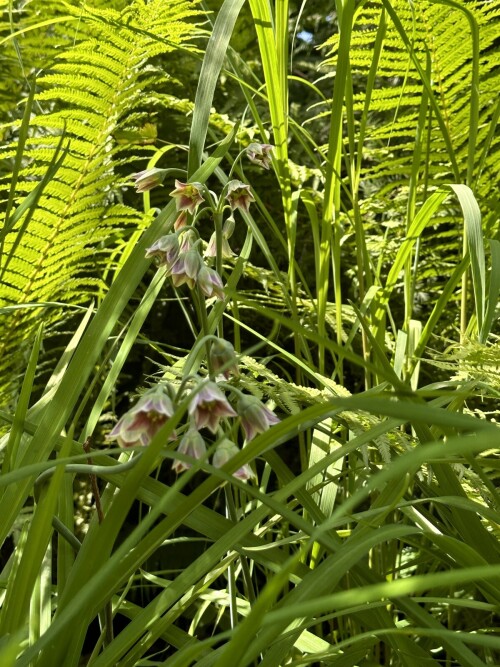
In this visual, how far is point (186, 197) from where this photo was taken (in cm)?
85

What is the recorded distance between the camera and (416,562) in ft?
3.42

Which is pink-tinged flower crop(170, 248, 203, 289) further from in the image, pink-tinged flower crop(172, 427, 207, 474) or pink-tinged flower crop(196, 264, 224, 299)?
pink-tinged flower crop(172, 427, 207, 474)

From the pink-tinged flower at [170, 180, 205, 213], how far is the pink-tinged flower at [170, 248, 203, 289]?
11cm


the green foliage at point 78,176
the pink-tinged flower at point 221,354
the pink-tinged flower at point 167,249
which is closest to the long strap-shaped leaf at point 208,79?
the pink-tinged flower at point 167,249

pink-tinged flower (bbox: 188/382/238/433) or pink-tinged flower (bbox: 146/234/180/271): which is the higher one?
pink-tinged flower (bbox: 146/234/180/271)

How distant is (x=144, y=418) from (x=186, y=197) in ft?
1.05

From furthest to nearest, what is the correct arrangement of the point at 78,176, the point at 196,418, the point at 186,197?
the point at 78,176
the point at 186,197
the point at 196,418

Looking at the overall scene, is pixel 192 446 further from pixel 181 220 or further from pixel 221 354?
pixel 181 220

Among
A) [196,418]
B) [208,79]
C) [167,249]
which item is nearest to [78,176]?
[208,79]

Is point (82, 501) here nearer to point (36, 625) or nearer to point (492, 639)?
point (36, 625)

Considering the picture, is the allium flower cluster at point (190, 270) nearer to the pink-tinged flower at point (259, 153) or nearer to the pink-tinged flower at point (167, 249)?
the pink-tinged flower at point (167, 249)

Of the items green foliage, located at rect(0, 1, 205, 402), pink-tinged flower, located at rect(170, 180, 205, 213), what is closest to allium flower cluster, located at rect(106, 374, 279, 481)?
pink-tinged flower, located at rect(170, 180, 205, 213)

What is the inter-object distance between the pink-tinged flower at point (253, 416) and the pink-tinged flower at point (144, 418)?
0.23 feet

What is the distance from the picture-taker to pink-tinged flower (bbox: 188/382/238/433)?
57cm
